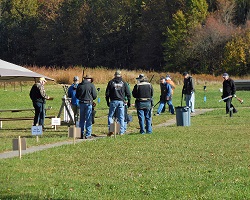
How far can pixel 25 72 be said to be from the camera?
25.0 metres

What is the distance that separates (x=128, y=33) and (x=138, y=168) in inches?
3733

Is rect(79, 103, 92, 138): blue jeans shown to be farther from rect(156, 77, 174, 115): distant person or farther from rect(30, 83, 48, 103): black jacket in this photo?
rect(156, 77, 174, 115): distant person

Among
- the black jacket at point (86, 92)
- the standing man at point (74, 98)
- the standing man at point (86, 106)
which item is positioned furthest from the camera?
the standing man at point (74, 98)

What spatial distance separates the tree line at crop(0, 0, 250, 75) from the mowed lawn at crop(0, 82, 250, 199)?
235 feet

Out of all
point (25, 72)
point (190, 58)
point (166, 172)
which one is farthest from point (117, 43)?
point (166, 172)

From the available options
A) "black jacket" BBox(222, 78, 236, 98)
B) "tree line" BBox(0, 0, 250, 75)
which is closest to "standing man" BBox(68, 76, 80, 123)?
"black jacket" BBox(222, 78, 236, 98)

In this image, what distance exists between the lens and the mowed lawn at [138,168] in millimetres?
11711

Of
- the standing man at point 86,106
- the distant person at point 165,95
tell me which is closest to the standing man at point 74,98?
the standing man at point 86,106

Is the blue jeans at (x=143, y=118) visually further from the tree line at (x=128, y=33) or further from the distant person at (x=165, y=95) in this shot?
the tree line at (x=128, y=33)

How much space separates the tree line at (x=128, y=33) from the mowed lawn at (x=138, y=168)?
235 feet

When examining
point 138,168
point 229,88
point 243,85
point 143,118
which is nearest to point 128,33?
point 243,85

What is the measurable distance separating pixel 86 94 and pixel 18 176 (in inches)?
348

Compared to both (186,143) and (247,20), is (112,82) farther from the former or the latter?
(247,20)

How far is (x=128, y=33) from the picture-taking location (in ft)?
357
